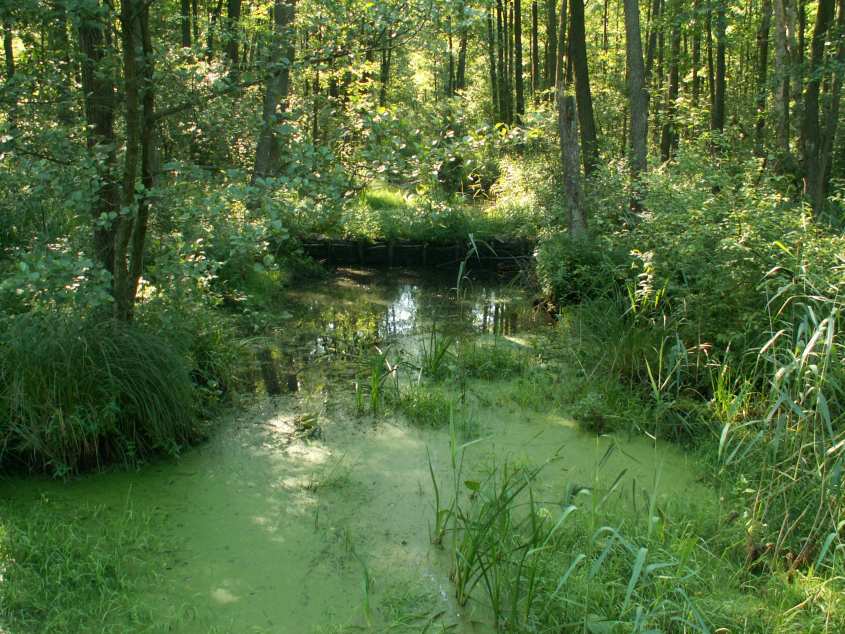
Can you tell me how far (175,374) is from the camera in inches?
173

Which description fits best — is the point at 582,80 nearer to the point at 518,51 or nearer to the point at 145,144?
the point at 518,51

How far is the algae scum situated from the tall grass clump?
158 mm

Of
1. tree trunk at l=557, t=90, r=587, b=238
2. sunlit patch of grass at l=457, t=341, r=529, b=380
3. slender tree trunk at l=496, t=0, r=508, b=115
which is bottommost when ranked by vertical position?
sunlit patch of grass at l=457, t=341, r=529, b=380

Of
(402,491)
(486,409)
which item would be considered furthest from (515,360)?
(402,491)

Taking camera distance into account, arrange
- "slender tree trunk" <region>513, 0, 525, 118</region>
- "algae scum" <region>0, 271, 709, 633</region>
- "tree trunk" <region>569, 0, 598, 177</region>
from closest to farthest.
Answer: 1. "algae scum" <region>0, 271, 709, 633</region>
2. "tree trunk" <region>569, 0, 598, 177</region>
3. "slender tree trunk" <region>513, 0, 525, 118</region>

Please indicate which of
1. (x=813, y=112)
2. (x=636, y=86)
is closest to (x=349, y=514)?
(x=636, y=86)

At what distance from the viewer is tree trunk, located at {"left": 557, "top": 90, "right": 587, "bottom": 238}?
8.22m

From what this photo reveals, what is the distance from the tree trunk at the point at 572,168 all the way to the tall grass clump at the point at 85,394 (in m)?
5.20

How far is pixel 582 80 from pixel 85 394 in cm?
875

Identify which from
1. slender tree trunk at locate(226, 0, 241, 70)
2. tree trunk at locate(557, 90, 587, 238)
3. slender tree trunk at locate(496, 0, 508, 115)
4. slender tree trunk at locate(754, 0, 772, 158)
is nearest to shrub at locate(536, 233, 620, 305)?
tree trunk at locate(557, 90, 587, 238)

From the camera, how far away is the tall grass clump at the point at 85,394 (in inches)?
156

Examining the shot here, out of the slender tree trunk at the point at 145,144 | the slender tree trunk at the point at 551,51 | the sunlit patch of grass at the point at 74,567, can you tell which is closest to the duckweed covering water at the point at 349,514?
the sunlit patch of grass at the point at 74,567

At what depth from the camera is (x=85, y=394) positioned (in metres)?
4.07

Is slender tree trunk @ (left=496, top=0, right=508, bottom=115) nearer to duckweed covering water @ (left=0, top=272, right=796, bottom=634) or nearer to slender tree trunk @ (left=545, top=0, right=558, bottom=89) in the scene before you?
slender tree trunk @ (left=545, top=0, right=558, bottom=89)
